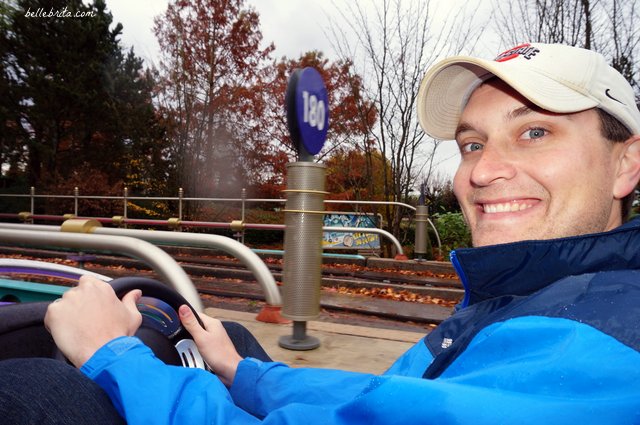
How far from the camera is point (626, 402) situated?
695 mm

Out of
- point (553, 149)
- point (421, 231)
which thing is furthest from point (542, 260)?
point (421, 231)

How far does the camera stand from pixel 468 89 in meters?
1.66

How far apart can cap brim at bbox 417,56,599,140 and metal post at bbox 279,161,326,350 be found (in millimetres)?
1943

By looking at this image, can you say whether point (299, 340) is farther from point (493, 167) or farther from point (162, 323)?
point (493, 167)

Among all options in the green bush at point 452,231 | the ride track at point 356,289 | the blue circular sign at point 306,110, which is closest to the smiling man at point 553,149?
the blue circular sign at point 306,110

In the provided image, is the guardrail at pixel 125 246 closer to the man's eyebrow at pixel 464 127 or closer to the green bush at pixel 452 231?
the man's eyebrow at pixel 464 127

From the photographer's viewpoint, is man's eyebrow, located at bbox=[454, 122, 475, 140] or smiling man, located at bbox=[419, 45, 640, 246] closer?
smiling man, located at bbox=[419, 45, 640, 246]

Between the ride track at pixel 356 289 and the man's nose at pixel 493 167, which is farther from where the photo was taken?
the ride track at pixel 356 289

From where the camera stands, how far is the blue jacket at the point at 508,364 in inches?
27.5

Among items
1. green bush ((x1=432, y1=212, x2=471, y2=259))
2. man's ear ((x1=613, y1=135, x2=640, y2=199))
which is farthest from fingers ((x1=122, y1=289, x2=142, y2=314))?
green bush ((x1=432, y1=212, x2=471, y2=259))

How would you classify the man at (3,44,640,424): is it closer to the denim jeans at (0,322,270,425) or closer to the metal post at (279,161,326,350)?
the denim jeans at (0,322,270,425)

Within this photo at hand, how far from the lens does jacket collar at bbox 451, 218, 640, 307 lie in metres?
1.00

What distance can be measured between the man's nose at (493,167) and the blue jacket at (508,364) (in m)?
0.22

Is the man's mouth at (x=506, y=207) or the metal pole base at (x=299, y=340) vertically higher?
the man's mouth at (x=506, y=207)
